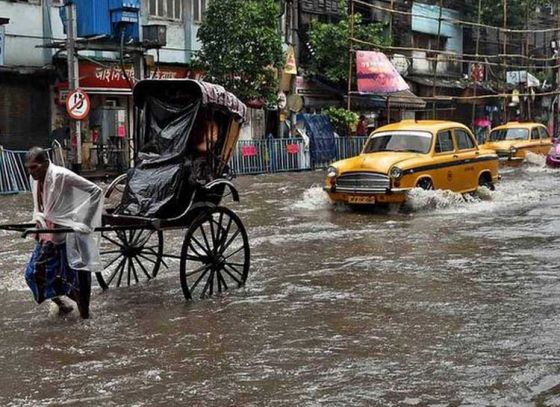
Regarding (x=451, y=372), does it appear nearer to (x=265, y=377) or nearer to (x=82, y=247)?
(x=265, y=377)

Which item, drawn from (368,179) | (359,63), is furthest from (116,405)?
(359,63)

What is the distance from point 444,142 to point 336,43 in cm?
1366

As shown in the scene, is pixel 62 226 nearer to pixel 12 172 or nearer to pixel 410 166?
pixel 410 166

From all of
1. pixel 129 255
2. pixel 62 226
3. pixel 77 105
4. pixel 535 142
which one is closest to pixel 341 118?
pixel 535 142

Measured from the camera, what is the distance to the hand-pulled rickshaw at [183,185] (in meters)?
7.94

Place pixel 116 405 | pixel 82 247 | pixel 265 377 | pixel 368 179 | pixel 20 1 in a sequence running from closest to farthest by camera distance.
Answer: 1. pixel 116 405
2. pixel 265 377
3. pixel 82 247
4. pixel 368 179
5. pixel 20 1

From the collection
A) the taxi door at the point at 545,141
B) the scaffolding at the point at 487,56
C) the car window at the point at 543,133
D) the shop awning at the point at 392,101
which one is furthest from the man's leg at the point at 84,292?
the shop awning at the point at 392,101

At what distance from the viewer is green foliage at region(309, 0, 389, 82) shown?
29000mm

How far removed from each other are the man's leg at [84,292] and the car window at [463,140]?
35.6ft

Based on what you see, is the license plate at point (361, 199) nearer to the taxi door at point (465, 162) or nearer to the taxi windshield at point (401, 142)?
the taxi windshield at point (401, 142)

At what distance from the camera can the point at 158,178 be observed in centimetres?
810

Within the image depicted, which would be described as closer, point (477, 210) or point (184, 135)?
point (184, 135)

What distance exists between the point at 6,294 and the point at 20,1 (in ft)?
48.2

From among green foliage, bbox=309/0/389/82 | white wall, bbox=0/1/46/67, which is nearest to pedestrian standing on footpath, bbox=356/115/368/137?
green foliage, bbox=309/0/389/82
